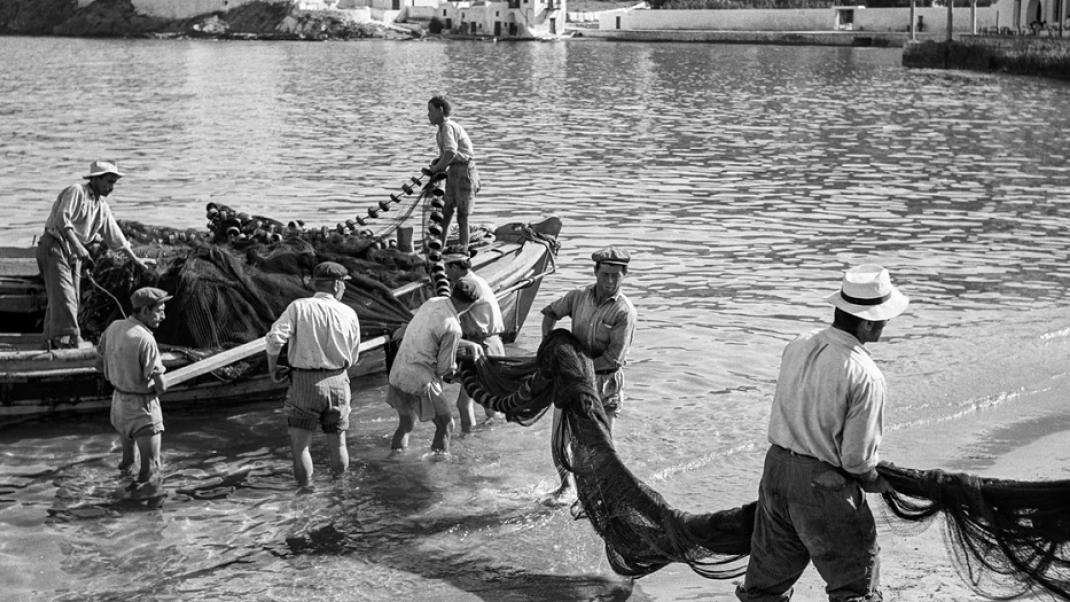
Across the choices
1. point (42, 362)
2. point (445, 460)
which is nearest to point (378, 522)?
point (445, 460)

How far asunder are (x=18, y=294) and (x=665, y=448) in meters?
6.80

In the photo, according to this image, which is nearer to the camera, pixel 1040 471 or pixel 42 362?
pixel 1040 471

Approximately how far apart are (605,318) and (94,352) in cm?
501

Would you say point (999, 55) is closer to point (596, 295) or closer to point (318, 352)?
point (596, 295)

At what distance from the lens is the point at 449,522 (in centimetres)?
944

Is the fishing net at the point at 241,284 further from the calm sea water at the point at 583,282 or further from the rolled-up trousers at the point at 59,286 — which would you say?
the calm sea water at the point at 583,282

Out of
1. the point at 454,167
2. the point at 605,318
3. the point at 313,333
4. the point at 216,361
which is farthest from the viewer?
the point at 454,167

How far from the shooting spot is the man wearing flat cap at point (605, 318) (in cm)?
856

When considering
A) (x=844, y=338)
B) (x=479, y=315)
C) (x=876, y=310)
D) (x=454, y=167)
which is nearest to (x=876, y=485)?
(x=844, y=338)

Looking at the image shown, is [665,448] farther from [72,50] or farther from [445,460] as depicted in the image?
[72,50]

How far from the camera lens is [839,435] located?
6.02 metres

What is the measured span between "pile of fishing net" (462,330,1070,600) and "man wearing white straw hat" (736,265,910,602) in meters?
0.29

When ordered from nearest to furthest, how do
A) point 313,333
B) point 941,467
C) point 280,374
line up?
point 313,333
point 280,374
point 941,467

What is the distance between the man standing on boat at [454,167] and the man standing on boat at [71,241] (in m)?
3.84
